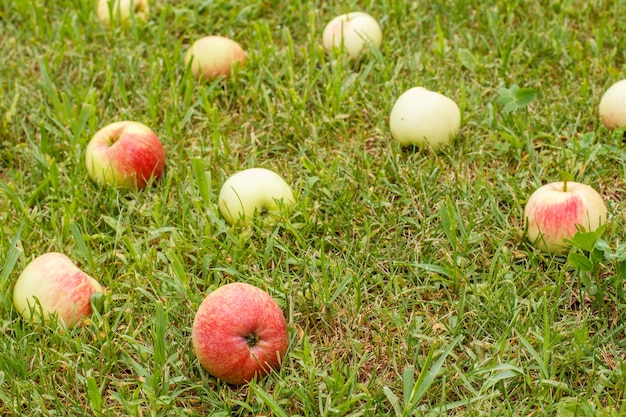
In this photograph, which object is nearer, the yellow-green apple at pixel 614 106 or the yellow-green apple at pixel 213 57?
the yellow-green apple at pixel 614 106

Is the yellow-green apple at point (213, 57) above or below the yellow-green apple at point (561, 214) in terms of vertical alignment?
above

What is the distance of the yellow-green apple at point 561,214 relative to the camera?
9.09ft

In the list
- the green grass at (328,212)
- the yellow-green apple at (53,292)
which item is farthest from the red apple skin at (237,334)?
the yellow-green apple at (53,292)

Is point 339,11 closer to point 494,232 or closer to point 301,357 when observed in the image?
point 494,232

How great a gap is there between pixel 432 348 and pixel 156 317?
2.94 ft

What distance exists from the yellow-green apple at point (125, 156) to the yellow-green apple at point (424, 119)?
1.01m

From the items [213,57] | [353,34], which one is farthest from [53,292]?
[353,34]

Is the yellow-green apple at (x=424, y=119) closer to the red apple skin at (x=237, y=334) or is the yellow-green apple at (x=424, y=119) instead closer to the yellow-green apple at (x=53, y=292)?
the red apple skin at (x=237, y=334)

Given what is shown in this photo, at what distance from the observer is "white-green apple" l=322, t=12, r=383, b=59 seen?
155 inches

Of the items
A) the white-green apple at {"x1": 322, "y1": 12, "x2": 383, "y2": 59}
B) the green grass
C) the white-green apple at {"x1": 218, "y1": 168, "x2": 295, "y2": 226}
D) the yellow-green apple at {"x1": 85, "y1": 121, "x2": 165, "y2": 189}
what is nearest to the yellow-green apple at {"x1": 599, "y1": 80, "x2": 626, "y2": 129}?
the green grass

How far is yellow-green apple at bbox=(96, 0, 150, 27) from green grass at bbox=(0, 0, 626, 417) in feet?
0.22

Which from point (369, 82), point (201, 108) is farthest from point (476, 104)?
point (201, 108)

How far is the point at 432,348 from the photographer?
2463 millimetres

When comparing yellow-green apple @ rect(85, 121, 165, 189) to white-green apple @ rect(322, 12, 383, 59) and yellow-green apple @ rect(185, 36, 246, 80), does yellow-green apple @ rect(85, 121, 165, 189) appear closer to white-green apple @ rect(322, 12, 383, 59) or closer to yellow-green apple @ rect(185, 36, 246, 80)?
yellow-green apple @ rect(185, 36, 246, 80)
